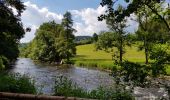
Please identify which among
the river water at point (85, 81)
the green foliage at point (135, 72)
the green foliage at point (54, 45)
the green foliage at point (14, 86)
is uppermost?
the green foliage at point (54, 45)

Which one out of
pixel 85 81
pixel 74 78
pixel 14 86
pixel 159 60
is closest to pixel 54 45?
pixel 74 78

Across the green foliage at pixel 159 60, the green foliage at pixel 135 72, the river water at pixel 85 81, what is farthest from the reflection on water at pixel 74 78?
the green foliage at pixel 135 72

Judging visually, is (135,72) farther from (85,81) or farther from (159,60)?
(85,81)

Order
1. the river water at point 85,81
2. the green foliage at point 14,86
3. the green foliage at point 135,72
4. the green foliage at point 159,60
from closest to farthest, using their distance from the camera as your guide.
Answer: the green foliage at point 135,72, the green foliage at point 159,60, the green foliage at point 14,86, the river water at point 85,81

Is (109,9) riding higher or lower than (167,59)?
higher

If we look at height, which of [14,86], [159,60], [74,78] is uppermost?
[159,60]

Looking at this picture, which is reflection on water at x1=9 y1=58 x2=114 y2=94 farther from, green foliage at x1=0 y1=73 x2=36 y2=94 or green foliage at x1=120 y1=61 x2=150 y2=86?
green foliage at x1=120 y1=61 x2=150 y2=86

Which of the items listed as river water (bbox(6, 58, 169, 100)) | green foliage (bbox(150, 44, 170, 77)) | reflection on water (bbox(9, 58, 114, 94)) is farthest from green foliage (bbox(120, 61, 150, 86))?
reflection on water (bbox(9, 58, 114, 94))

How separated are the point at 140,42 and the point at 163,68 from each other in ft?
13.4

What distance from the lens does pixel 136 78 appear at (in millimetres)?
10328

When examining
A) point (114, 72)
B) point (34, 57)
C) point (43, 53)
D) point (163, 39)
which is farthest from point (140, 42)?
point (34, 57)

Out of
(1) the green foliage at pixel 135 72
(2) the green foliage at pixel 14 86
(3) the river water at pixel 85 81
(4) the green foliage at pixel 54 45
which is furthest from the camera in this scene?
(4) the green foliage at pixel 54 45

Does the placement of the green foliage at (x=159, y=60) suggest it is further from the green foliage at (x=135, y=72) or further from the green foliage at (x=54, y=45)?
the green foliage at (x=54, y=45)

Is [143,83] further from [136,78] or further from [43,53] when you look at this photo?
[43,53]
